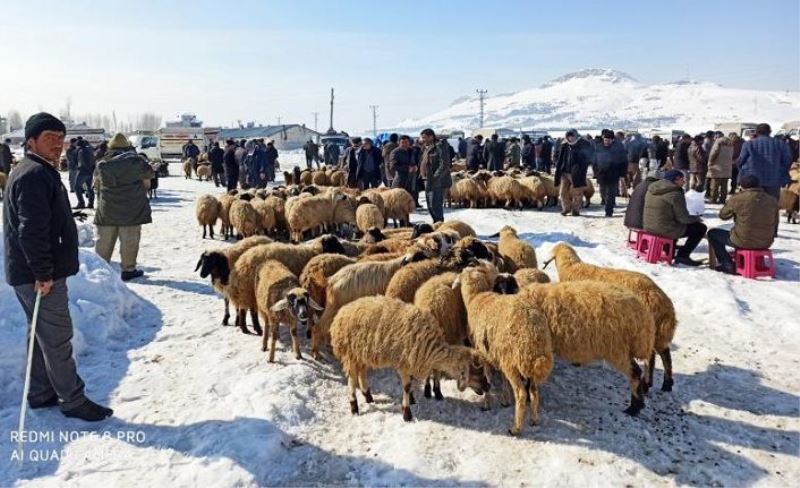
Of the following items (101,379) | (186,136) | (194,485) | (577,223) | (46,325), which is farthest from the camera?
(186,136)

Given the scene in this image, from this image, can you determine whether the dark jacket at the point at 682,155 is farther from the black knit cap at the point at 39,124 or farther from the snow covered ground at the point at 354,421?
the black knit cap at the point at 39,124

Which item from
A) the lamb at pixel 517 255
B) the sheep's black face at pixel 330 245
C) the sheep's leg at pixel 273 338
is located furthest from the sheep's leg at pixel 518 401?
the sheep's black face at pixel 330 245

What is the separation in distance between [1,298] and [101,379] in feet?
4.29

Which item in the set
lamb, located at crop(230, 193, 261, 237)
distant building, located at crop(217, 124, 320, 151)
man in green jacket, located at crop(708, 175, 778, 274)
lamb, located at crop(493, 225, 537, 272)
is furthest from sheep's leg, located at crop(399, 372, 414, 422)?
distant building, located at crop(217, 124, 320, 151)

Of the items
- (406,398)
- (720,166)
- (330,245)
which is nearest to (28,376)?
(406,398)

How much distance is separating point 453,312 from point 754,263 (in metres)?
5.82

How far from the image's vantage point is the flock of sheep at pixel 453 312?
14.4ft

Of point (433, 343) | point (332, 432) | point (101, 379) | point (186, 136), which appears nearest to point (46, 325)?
point (101, 379)

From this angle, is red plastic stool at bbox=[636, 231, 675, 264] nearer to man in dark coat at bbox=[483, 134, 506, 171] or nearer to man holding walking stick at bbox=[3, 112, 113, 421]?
man holding walking stick at bbox=[3, 112, 113, 421]

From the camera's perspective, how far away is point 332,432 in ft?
14.0

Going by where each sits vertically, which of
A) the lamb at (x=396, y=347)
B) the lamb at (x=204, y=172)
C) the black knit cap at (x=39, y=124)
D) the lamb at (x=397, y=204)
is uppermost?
the black knit cap at (x=39, y=124)

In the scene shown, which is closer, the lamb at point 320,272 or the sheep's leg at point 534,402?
the sheep's leg at point 534,402

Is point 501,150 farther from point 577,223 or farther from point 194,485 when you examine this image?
point 194,485

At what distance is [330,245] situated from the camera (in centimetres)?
725
